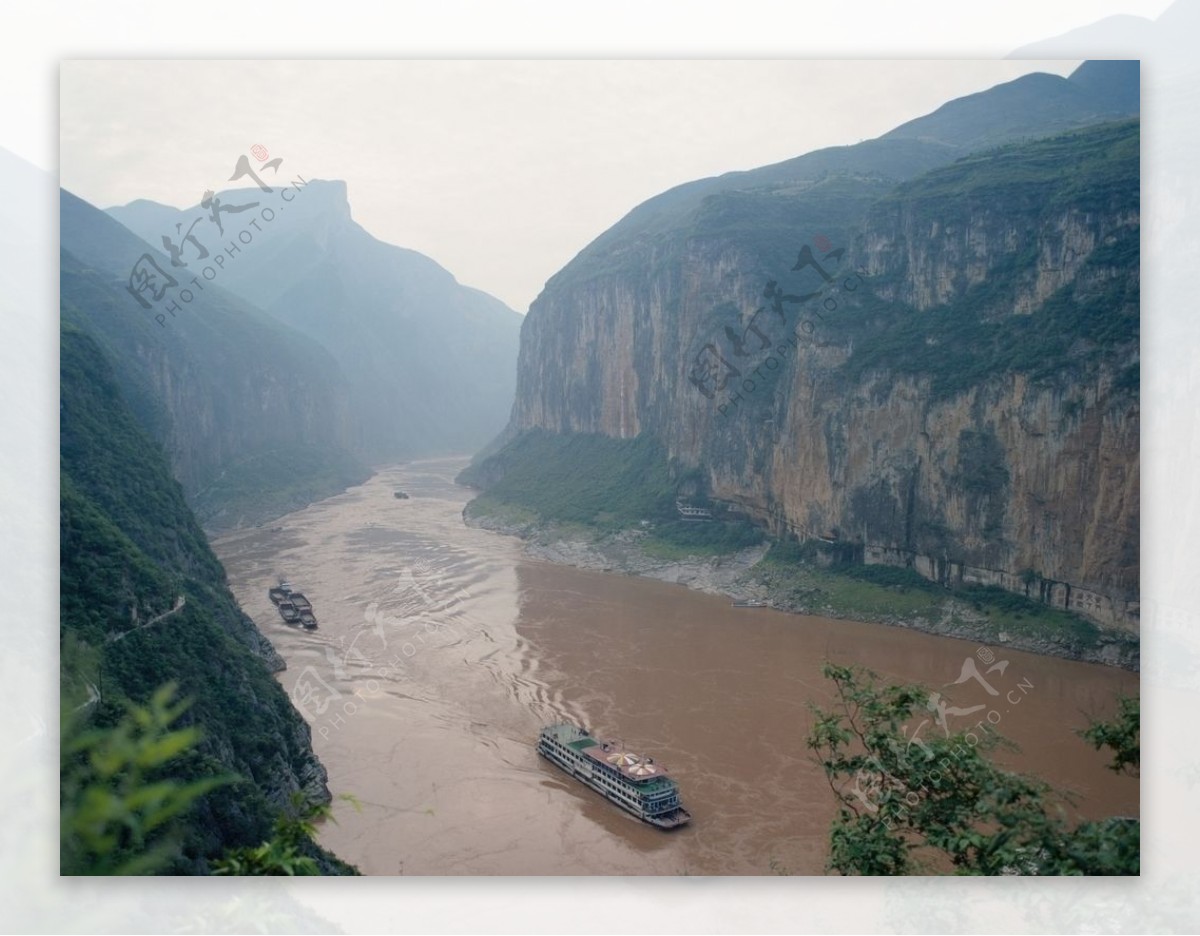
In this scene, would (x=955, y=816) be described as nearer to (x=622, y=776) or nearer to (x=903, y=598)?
(x=622, y=776)

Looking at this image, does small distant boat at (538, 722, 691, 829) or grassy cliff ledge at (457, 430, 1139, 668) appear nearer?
small distant boat at (538, 722, 691, 829)

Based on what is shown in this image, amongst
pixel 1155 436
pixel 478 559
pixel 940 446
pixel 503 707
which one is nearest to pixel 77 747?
pixel 1155 436

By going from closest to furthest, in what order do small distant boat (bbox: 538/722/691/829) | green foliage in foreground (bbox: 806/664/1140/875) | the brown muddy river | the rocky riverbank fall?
green foliage in foreground (bbox: 806/664/1140/875), the brown muddy river, small distant boat (bbox: 538/722/691/829), the rocky riverbank

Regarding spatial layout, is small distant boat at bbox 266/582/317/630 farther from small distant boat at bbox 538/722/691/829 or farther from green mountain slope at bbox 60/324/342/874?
small distant boat at bbox 538/722/691/829

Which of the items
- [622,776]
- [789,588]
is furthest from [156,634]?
[789,588]

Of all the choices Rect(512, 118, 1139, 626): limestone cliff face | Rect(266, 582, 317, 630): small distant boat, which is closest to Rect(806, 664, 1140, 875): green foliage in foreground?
Rect(512, 118, 1139, 626): limestone cliff face

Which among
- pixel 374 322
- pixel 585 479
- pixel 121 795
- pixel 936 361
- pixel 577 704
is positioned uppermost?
pixel 374 322
